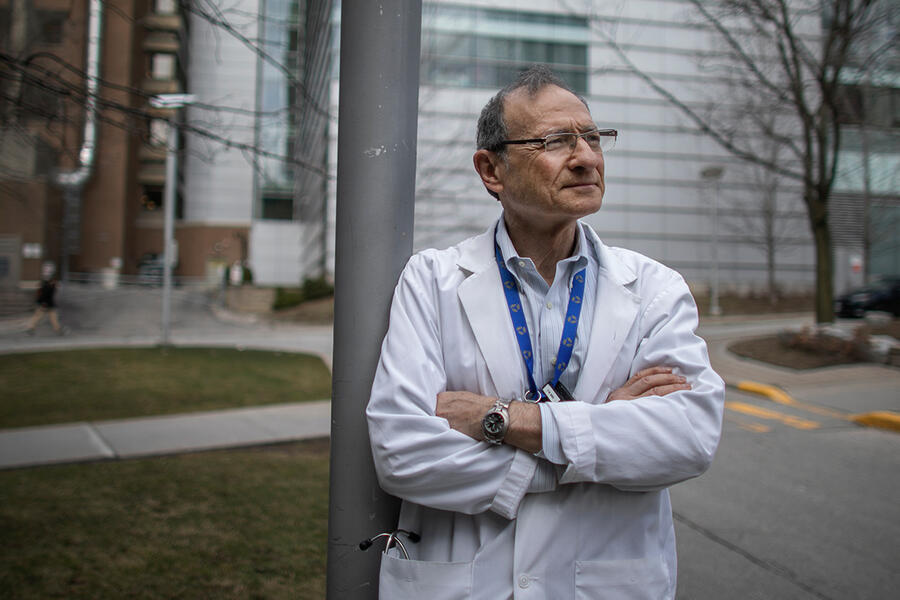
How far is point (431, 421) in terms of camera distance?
1.64 m

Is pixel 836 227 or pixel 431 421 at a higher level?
pixel 836 227

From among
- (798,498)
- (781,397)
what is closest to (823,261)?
(781,397)

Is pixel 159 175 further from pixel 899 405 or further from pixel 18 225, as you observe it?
pixel 899 405

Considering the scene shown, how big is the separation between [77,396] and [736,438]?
30.9ft

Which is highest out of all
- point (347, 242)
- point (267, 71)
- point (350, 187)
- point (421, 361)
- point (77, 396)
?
point (267, 71)

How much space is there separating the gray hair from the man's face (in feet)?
0.06

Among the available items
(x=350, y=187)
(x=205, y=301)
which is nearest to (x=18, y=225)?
(x=205, y=301)

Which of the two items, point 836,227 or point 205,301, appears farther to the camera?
point 205,301

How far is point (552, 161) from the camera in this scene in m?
1.86

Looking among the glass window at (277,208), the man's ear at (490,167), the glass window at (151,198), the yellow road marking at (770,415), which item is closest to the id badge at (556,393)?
the man's ear at (490,167)

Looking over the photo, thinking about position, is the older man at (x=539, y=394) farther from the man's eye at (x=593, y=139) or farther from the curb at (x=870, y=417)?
the curb at (x=870, y=417)

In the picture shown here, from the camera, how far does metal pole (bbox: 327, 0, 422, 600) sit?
1.89m

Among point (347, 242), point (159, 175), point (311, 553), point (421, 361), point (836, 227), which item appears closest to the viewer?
point (421, 361)

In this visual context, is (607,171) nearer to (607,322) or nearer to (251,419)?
(251,419)
